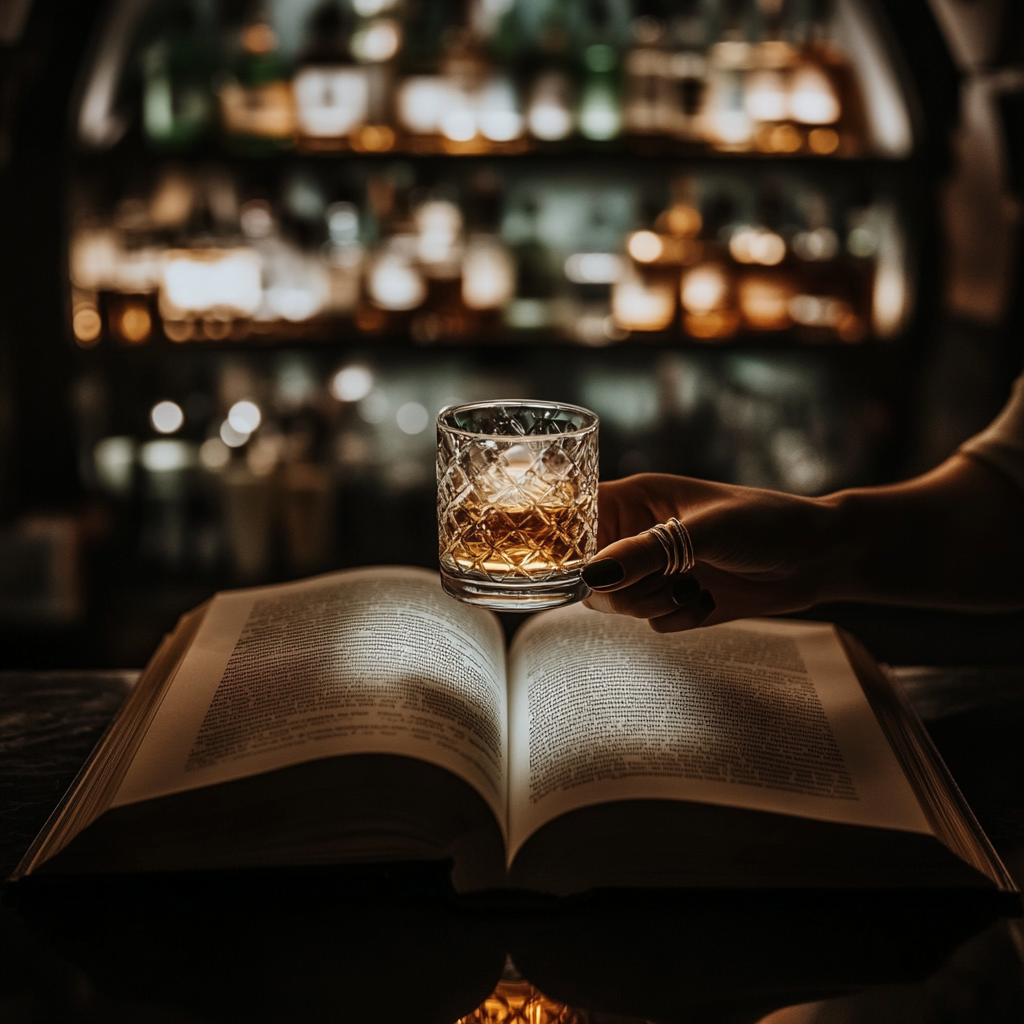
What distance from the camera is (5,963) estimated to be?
0.52 metres

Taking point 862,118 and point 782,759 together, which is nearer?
point 782,759

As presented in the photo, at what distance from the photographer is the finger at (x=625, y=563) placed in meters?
0.68

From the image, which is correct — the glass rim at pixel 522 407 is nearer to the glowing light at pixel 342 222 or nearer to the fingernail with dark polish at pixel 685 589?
the fingernail with dark polish at pixel 685 589

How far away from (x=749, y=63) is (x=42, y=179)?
1.14m

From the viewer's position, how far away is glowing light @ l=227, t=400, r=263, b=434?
1957mm

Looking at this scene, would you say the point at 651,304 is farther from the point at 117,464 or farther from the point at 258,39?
the point at 117,464

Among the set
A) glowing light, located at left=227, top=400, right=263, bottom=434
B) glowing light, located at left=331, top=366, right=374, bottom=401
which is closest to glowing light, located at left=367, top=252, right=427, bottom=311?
glowing light, located at left=331, top=366, right=374, bottom=401

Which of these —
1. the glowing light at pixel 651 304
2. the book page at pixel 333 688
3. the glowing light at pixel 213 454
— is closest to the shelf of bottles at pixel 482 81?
the glowing light at pixel 651 304

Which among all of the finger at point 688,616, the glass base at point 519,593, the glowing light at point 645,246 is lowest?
the finger at point 688,616

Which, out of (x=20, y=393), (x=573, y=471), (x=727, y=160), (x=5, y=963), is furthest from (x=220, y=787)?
(x=727, y=160)

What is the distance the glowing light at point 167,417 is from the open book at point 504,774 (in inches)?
50.4

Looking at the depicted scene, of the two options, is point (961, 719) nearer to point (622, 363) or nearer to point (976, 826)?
point (976, 826)

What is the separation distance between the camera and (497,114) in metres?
1.83

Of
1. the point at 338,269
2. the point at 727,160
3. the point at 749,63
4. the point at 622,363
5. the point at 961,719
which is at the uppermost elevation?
the point at 749,63
